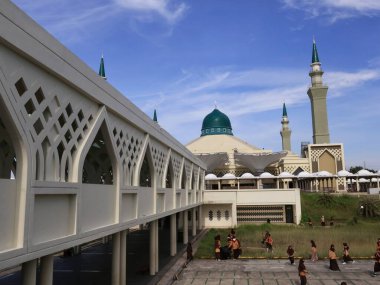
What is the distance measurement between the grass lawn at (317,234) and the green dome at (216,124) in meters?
28.1

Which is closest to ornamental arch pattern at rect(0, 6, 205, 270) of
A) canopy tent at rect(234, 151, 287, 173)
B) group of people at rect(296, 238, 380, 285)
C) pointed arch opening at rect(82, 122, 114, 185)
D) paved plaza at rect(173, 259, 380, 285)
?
pointed arch opening at rect(82, 122, 114, 185)

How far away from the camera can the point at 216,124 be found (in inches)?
2496

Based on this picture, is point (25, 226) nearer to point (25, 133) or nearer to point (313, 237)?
point (25, 133)

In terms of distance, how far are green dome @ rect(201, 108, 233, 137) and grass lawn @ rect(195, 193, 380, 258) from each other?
28.1 m

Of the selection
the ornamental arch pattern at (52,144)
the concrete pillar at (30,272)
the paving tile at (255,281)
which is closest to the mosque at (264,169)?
the paving tile at (255,281)

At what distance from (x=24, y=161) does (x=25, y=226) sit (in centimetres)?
98

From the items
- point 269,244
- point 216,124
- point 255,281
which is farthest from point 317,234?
point 216,124

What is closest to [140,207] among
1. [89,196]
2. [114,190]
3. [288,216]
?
[114,190]

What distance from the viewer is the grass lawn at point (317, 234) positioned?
62.0 feet

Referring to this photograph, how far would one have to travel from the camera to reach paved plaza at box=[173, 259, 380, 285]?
1364cm

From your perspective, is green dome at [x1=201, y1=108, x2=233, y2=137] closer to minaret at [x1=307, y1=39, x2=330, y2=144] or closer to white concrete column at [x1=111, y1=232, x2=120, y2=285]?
minaret at [x1=307, y1=39, x2=330, y2=144]

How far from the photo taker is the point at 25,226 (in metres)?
5.33

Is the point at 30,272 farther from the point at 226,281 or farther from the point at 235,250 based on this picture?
the point at 235,250

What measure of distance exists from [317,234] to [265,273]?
10684 mm
